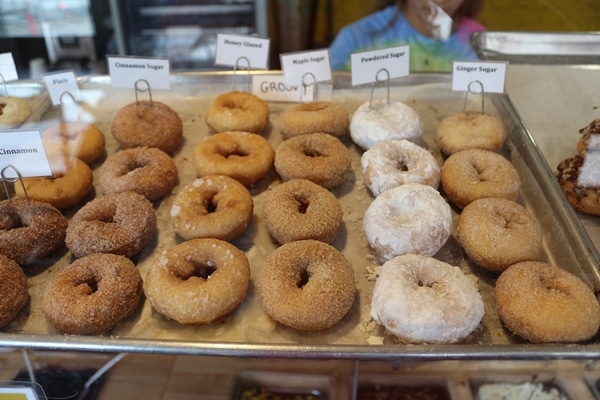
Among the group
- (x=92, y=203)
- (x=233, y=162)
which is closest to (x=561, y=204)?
(x=233, y=162)

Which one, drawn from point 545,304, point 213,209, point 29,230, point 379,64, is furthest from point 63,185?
point 545,304

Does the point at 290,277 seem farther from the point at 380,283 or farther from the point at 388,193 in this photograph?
the point at 388,193

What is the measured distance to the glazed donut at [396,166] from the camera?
220cm

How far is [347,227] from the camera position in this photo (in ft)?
7.18

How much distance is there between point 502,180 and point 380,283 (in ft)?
2.63

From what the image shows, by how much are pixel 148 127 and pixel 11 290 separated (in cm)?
103

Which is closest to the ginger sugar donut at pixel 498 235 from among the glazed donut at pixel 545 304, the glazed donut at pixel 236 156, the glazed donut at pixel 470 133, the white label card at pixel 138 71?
the glazed donut at pixel 545 304

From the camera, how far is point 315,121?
8.25ft

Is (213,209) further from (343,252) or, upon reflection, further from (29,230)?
(29,230)

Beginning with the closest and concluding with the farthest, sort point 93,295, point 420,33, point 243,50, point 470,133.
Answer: point 93,295 < point 470,133 < point 243,50 < point 420,33

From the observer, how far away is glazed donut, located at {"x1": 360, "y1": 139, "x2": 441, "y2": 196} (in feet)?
7.21

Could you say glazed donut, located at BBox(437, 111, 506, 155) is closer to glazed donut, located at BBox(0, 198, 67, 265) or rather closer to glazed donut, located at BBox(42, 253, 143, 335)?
glazed donut, located at BBox(42, 253, 143, 335)

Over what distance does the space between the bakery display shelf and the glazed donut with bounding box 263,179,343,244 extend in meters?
0.12

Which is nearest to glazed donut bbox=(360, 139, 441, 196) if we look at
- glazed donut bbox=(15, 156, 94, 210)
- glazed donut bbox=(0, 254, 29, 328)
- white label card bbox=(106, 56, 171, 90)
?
white label card bbox=(106, 56, 171, 90)
